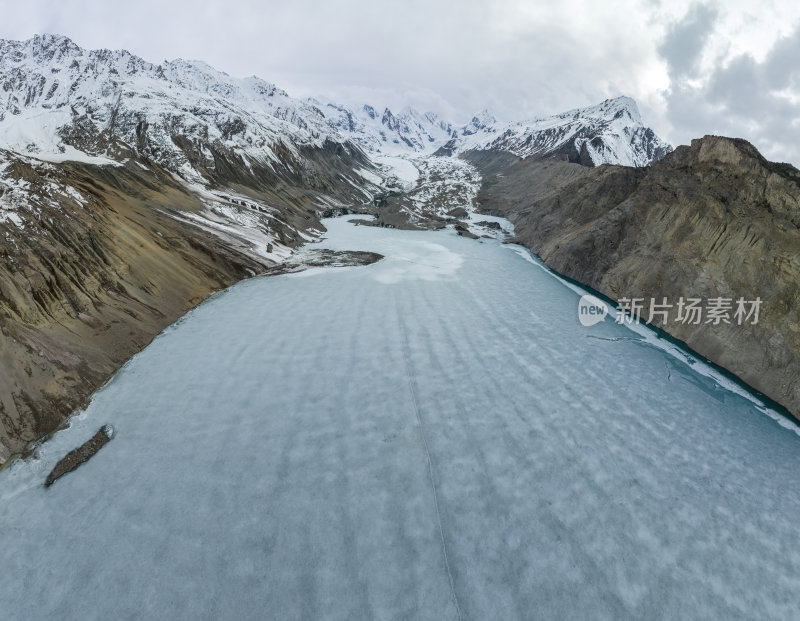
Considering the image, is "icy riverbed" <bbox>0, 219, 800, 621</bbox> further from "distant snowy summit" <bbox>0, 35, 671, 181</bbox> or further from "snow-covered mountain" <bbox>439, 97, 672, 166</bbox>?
"snow-covered mountain" <bbox>439, 97, 672, 166</bbox>

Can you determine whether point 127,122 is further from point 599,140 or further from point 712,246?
point 599,140

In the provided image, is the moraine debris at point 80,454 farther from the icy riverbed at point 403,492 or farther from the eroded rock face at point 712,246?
the eroded rock face at point 712,246

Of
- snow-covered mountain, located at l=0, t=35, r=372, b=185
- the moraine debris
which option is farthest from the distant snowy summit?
the moraine debris

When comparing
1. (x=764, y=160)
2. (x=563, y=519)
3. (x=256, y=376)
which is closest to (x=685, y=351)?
(x=764, y=160)

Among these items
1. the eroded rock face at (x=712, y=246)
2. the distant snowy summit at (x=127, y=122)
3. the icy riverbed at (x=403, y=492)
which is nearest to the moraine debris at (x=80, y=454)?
the icy riverbed at (x=403, y=492)

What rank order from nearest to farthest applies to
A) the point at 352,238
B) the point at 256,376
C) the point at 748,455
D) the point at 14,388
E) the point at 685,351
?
1. the point at 14,388
2. the point at 748,455
3. the point at 256,376
4. the point at 685,351
5. the point at 352,238

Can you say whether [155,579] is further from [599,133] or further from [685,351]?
[599,133]
